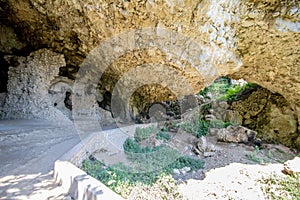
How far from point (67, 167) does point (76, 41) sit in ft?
18.2

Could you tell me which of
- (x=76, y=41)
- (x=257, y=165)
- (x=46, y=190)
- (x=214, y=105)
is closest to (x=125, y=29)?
(x=76, y=41)

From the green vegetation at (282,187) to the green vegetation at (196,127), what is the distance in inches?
171

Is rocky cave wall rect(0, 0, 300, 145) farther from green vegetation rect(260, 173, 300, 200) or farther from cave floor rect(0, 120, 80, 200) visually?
cave floor rect(0, 120, 80, 200)

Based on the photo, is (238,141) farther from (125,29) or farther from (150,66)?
(125,29)

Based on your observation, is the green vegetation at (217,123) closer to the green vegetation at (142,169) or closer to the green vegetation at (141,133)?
the green vegetation at (141,133)

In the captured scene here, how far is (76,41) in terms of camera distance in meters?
7.05

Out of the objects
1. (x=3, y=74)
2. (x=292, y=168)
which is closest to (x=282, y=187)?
(x=292, y=168)

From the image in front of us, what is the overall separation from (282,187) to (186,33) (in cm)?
406

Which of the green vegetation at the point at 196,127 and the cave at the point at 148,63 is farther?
the green vegetation at the point at 196,127

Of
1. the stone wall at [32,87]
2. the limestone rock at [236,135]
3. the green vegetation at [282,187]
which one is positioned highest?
the stone wall at [32,87]

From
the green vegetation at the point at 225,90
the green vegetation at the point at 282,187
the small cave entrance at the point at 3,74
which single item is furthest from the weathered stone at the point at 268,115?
the small cave entrance at the point at 3,74

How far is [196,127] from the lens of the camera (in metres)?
9.18

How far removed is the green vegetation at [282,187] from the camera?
362 centimetres

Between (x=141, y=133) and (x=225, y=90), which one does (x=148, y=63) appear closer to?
(x=141, y=133)
